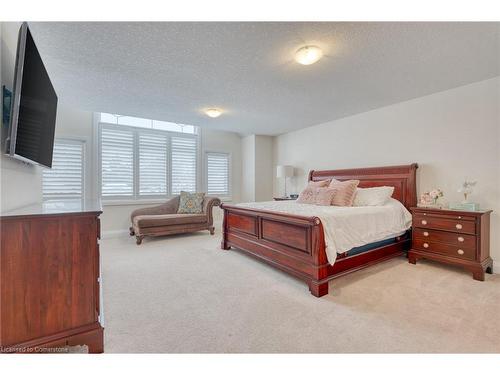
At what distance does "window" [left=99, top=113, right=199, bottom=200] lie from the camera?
187 inches

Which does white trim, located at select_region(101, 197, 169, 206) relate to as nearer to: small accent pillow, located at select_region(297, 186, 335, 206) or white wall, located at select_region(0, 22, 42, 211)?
white wall, located at select_region(0, 22, 42, 211)

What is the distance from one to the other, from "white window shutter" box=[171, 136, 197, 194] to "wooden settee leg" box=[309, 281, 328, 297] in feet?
13.7

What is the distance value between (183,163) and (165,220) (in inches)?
70.6

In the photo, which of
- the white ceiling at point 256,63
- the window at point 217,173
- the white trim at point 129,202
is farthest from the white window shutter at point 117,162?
the window at point 217,173

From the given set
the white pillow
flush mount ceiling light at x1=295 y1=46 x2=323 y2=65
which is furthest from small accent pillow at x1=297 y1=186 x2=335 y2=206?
flush mount ceiling light at x1=295 y1=46 x2=323 y2=65

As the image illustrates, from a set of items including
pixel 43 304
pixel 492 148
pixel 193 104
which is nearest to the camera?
pixel 43 304

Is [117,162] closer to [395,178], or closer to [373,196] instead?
[373,196]

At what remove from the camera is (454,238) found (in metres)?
2.72

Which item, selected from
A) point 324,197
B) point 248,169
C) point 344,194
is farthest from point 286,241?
point 248,169

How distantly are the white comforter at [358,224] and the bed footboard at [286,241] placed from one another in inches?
4.6
